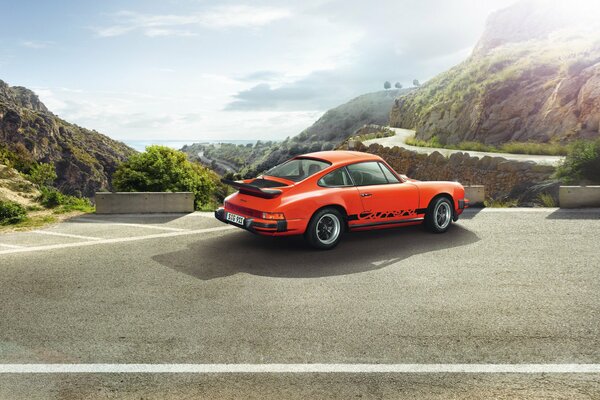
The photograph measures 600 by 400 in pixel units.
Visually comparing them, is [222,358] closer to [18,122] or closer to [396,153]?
[396,153]

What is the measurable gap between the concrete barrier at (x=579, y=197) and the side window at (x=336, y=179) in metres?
6.31

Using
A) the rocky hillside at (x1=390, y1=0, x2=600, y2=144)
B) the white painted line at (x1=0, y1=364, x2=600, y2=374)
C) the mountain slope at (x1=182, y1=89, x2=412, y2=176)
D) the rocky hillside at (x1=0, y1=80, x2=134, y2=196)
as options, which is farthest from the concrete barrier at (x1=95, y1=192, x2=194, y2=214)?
the mountain slope at (x1=182, y1=89, x2=412, y2=176)

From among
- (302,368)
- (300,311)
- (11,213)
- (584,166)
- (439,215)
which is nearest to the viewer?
(302,368)

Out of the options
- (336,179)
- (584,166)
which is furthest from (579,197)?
(336,179)

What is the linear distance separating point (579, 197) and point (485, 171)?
12287 mm

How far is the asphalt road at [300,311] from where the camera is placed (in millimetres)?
3688

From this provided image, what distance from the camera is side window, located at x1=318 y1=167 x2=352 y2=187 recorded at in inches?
306

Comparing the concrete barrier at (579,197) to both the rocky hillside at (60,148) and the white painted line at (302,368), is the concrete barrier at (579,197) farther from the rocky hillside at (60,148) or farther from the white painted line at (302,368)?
the rocky hillside at (60,148)

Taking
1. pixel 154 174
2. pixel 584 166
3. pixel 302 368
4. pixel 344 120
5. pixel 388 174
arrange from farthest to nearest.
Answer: pixel 344 120
pixel 584 166
pixel 154 174
pixel 388 174
pixel 302 368

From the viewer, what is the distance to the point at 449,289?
5879mm

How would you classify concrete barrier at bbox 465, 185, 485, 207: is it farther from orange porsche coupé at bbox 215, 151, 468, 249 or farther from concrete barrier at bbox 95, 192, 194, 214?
concrete barrier at bbox 95, 192, 194, 214

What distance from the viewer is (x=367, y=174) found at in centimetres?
819

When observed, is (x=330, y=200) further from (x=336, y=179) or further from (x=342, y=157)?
(x=342, y=157)

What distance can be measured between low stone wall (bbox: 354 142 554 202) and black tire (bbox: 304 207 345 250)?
9909 millimetres
